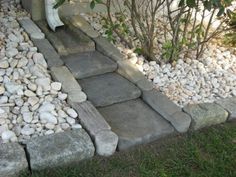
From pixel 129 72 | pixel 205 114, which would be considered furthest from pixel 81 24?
pixel 205 114

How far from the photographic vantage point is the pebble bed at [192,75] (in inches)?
125

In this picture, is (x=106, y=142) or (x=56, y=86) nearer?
(x=106, y=142)

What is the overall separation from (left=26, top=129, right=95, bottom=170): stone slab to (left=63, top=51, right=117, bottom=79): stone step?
29.4 inches

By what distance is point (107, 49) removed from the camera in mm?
3428

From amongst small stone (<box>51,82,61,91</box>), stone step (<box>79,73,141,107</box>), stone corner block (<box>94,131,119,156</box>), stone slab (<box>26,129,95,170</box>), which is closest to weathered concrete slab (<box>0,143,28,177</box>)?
stone slab (<box>26,129,95,170</box>)

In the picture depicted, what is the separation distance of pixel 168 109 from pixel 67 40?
45.3 inches

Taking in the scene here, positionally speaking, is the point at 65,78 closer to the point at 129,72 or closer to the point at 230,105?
the point at 129,72

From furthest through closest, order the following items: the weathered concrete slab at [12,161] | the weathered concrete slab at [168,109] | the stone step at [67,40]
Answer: the stone step at [67,40], the weathered concrete slab at [168,109], the weathered concrete slab at [12,161]

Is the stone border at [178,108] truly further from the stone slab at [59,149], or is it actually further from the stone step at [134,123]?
the stone slab at [59,149]

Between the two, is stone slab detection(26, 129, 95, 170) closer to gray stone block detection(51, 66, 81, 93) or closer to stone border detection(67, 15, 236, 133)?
gray stone block detection(51, 66, 81, 93)

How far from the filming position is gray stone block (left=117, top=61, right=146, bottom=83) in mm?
3205

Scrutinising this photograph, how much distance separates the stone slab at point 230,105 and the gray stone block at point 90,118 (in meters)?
1.00

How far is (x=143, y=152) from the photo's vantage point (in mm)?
2650

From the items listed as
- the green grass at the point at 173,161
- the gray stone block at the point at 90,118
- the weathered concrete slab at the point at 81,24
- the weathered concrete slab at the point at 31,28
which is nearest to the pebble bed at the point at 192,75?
the weathered concrete slab at the point at 81,24
